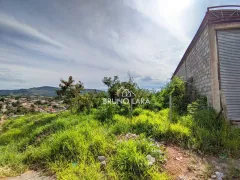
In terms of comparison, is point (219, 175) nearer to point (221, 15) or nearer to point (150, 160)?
point (150, 160)

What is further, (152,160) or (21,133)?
(21,133)

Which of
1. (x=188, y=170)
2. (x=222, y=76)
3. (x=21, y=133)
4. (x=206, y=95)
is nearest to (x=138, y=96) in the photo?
(x=206, y=95)

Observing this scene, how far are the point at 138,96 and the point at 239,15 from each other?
5.19 metres

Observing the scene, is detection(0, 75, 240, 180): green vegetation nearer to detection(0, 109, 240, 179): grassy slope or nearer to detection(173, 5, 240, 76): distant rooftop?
detection(0, 109, 240, 179): grassy slope

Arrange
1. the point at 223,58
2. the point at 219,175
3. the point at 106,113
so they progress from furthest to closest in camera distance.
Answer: the point at 106,113
the point at 223,58
the point at 219,175

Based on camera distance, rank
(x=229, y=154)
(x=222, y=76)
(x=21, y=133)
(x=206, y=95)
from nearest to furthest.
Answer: (x=229, y=154), (x=222, y=76), (x=206, y=95), (x=21, y=133)

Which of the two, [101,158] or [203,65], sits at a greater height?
[203,65]

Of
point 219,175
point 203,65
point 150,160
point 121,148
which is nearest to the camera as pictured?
point 219,175

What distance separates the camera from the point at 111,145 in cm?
317

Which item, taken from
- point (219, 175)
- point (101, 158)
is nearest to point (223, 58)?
point (219, 175)

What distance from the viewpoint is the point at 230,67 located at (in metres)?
4.79

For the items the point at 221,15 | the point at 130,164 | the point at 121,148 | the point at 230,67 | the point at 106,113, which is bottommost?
the point at 130,164

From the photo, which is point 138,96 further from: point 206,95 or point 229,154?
point 229,154

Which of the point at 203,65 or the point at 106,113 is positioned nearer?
the point at 203,65
